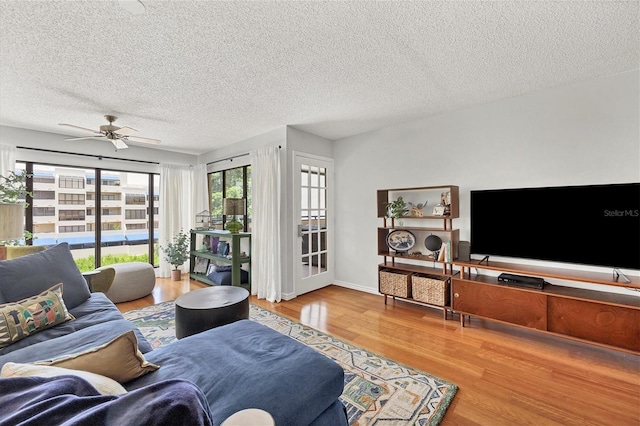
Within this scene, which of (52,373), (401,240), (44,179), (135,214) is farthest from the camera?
(135,214)

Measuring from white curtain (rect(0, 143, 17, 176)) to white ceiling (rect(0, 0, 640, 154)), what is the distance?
698 millimetres

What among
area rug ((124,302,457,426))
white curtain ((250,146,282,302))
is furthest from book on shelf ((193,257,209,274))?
area rug ((124,302,457,426))

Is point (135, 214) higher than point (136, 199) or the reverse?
the reverse

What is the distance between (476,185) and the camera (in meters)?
3.24

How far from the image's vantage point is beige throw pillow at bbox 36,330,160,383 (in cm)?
109

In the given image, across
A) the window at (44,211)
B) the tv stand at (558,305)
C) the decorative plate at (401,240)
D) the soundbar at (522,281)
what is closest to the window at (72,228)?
the window at (44,211)

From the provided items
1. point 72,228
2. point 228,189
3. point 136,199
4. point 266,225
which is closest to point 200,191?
point 228,189

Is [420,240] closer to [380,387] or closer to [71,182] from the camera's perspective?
[380,387]

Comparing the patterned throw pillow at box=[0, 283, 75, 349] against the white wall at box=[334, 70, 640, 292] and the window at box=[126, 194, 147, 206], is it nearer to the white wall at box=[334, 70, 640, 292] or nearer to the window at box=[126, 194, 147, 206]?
the white wall at box=[334, 70, 640, 292]

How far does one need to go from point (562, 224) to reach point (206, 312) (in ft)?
10.9

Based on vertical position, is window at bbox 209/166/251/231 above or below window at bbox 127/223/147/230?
above

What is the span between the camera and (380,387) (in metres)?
1.96

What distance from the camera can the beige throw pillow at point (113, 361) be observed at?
1.09m

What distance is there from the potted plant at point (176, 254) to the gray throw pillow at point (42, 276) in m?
2.70
